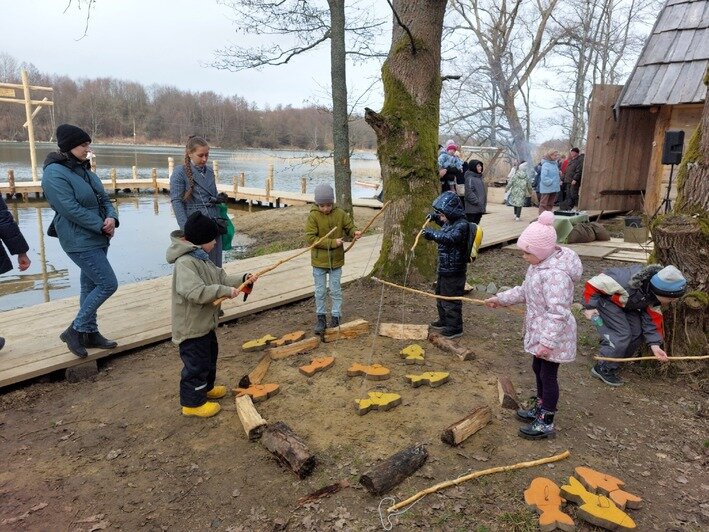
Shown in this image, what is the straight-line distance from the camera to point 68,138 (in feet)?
13.1

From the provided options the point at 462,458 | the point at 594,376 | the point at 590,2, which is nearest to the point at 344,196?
the point at 594,376

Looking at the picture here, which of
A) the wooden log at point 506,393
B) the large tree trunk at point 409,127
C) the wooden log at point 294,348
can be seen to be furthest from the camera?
the large tree trunk at point 409,127

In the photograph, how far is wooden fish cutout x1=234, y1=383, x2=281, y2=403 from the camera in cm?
391

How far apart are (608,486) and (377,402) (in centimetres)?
164

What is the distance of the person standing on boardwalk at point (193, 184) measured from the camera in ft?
15.7

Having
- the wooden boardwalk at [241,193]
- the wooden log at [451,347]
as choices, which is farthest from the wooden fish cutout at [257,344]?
the wooden boardwalk at [241,193]

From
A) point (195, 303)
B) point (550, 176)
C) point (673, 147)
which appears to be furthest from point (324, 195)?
point (550, 176)

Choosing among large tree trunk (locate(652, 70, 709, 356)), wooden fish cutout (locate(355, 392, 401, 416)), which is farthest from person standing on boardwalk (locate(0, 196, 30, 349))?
large tree trunk (locate(652, 70, 709, 356))

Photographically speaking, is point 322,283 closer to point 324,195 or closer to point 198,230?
point 324,195

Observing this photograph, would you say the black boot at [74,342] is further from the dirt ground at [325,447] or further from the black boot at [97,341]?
the dirt ground at [325,447]

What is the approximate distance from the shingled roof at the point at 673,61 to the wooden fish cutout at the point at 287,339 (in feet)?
30.4

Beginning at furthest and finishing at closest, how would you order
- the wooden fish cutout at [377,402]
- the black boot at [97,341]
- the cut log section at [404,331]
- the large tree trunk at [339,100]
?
the large tree trunk at [339,100], the cut log section at [404,331], the black boot at [97,341], the wooden fish cutout at [377,402]

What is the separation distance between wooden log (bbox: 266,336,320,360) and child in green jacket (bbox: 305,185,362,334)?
0.30 m

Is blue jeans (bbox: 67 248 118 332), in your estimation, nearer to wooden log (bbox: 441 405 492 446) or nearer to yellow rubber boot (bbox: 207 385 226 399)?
yellow rubber boot (bbox: 207 385 226 399)
